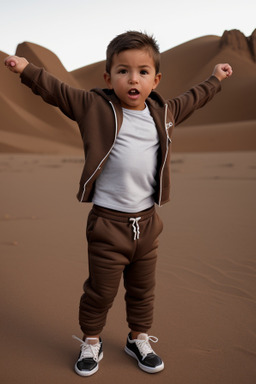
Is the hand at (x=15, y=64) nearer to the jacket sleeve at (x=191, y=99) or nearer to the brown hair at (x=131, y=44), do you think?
the brown hair at (x=131, y=44)

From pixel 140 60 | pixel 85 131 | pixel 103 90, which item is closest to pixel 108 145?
pixel 85 131

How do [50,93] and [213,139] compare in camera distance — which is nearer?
[50,93]

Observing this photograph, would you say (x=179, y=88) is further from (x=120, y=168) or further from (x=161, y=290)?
(x=120, y=168)

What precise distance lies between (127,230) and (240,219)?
10.9 feet

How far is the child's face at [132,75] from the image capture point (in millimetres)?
1808

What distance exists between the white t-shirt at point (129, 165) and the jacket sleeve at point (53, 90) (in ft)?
0.74

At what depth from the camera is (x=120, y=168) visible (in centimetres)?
193

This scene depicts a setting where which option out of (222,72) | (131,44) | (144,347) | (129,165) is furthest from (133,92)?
(144,347)

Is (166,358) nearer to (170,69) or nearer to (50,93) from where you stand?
(50,93)

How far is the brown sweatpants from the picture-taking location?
6.27 feet

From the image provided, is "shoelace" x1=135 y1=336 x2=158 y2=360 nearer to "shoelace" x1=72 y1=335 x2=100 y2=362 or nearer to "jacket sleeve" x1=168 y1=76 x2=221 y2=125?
"shoelace" x1=72 y1=335 x2=100 y2=362

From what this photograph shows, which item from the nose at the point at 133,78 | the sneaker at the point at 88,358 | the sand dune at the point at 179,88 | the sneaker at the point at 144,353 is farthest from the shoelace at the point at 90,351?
the sand dune at the point at 179,88

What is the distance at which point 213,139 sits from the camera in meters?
35.8

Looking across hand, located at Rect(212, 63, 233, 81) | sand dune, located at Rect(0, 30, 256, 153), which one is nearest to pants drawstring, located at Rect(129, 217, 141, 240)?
hand, located at Rect(212, 63, 233, 81)
